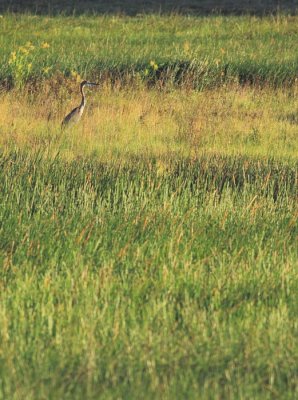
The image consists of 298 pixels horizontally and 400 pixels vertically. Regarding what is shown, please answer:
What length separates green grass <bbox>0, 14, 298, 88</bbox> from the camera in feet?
49.3

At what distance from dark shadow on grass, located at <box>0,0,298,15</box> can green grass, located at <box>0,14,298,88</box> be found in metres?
2.49

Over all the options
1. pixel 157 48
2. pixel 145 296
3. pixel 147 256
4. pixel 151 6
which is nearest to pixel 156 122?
pixel 147 256

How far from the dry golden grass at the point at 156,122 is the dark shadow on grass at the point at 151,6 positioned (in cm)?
1129

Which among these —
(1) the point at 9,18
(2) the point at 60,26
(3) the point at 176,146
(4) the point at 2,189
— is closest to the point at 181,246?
(4) the point at 2,189

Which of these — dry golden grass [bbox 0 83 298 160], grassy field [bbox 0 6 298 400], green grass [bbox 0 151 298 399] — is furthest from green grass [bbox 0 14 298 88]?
green grass [bbox 0 151 298 399]

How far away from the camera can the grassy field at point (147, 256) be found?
4359 millimetres

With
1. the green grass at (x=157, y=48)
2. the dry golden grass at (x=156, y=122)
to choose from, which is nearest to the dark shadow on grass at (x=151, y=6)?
the green grass at (x=157, y=48)

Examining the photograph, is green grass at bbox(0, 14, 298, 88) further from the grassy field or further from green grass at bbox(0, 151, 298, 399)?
green grass at bbox(0, 151, 298, 399)

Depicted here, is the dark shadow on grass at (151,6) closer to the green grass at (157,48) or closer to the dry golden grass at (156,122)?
the green grass at (157,48)

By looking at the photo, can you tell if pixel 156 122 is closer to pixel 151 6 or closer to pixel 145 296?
pixel 145 296

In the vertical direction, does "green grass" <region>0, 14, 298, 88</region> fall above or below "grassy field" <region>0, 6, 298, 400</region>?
below

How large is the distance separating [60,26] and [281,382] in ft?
56.2

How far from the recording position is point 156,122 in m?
11.8

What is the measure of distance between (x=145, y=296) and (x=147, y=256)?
55 cm
